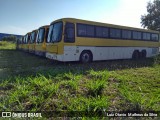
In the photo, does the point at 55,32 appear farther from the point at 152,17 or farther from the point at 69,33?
the point at 152,17

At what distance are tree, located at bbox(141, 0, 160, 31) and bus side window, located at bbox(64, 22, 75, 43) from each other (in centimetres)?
3311

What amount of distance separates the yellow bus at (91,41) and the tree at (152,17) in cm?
2360

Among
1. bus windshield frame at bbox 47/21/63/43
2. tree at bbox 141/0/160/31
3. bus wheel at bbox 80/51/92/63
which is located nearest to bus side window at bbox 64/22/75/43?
bus windshield frame at bbox 47/21/63/43

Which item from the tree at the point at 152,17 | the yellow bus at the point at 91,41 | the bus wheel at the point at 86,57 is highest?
the tree at the point at 152,17

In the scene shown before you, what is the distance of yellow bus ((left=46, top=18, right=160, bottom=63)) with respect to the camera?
13.2m

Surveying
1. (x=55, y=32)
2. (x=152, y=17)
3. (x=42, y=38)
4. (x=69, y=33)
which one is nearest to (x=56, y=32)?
(x=55, y=32)

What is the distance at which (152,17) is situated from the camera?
4256 centimetres

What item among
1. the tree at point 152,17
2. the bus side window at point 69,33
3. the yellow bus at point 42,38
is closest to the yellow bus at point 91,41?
the bus side window at point 69,33

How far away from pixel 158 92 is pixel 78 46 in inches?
317

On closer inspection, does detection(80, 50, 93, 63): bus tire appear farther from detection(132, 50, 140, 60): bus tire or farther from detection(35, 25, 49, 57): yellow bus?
detection(132, 50, 140, 60): bus tire

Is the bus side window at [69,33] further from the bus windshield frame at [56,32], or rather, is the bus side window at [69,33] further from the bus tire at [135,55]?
the bus tire at [135,55]

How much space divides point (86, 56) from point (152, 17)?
109 feet

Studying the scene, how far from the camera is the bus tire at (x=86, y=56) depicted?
14414mm

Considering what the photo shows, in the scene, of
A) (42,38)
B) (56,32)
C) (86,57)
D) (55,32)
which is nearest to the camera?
(56,32)
